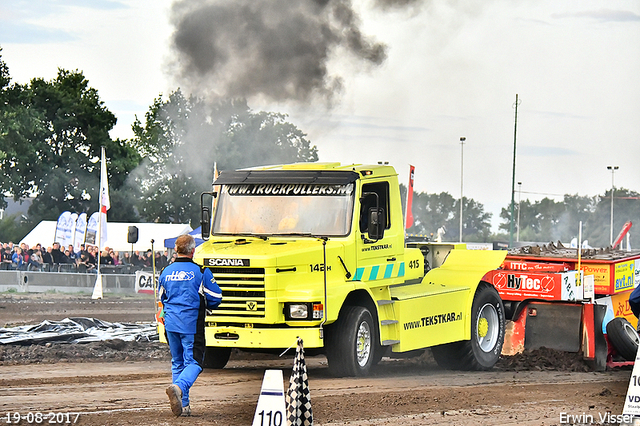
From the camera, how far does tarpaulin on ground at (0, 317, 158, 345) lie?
1545cm

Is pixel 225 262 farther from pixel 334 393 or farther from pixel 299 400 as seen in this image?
pixel 299 400

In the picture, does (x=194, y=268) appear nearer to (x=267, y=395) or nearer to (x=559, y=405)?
(x=267, y=395)

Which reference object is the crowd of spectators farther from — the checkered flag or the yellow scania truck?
the checkered flag

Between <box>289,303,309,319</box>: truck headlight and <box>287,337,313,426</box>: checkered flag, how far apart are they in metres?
3.99

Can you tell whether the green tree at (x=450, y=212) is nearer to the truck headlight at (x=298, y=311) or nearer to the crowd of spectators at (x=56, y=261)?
the crowd of spectators at (x=56, y=261)

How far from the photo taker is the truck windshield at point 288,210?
1245 cm

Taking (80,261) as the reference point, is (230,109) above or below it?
above

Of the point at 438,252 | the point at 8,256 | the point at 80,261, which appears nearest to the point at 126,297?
the point at 80,261

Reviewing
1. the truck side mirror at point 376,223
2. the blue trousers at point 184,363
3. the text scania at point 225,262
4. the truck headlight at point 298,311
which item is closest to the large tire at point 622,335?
the truck side mirror at point 376,223

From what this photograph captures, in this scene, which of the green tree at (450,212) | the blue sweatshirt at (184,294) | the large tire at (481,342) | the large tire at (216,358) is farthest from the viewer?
the green tree at (450,212)

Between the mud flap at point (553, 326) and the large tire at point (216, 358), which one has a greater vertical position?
the mud flap at point (553, 326)

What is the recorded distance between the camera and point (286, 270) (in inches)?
456

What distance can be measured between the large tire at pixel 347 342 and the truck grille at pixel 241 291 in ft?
3.26

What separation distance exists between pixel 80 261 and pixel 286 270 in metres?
20.5
